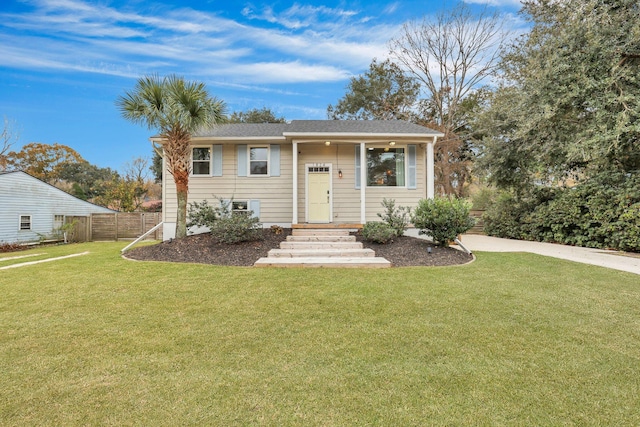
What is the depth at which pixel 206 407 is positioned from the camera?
184cm

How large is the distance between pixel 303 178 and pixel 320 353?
8116 mm

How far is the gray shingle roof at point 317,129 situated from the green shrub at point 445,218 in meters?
3.08

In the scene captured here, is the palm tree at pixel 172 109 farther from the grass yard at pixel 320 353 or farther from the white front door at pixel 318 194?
the grass yard at pixel 320 353

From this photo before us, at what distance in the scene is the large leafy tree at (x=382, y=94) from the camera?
20047 millimetres

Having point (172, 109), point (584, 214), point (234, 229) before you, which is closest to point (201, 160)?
point (172, 109)

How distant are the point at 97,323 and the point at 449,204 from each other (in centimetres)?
722

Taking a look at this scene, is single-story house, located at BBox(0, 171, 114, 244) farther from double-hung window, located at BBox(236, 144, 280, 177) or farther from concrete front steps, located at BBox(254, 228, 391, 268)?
concrete front steps, located at BBox(254, 228, 391, 268)

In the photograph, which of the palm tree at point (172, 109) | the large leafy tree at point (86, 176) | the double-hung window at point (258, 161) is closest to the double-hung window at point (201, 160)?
the double-hung window at point (258, 161)

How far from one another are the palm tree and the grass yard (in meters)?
4.69

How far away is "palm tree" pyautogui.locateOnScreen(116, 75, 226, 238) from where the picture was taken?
7.85 m

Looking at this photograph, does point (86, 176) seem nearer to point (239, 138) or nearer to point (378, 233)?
point (239, 138)

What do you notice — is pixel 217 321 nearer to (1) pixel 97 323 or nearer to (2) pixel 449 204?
(1) pixel 97 323

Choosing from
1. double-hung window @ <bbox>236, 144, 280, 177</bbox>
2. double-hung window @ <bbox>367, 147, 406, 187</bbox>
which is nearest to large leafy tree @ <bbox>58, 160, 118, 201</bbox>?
double-hung window @ <bbox>236, 144, 280, 177</bbox>

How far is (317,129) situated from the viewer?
9.70 m
